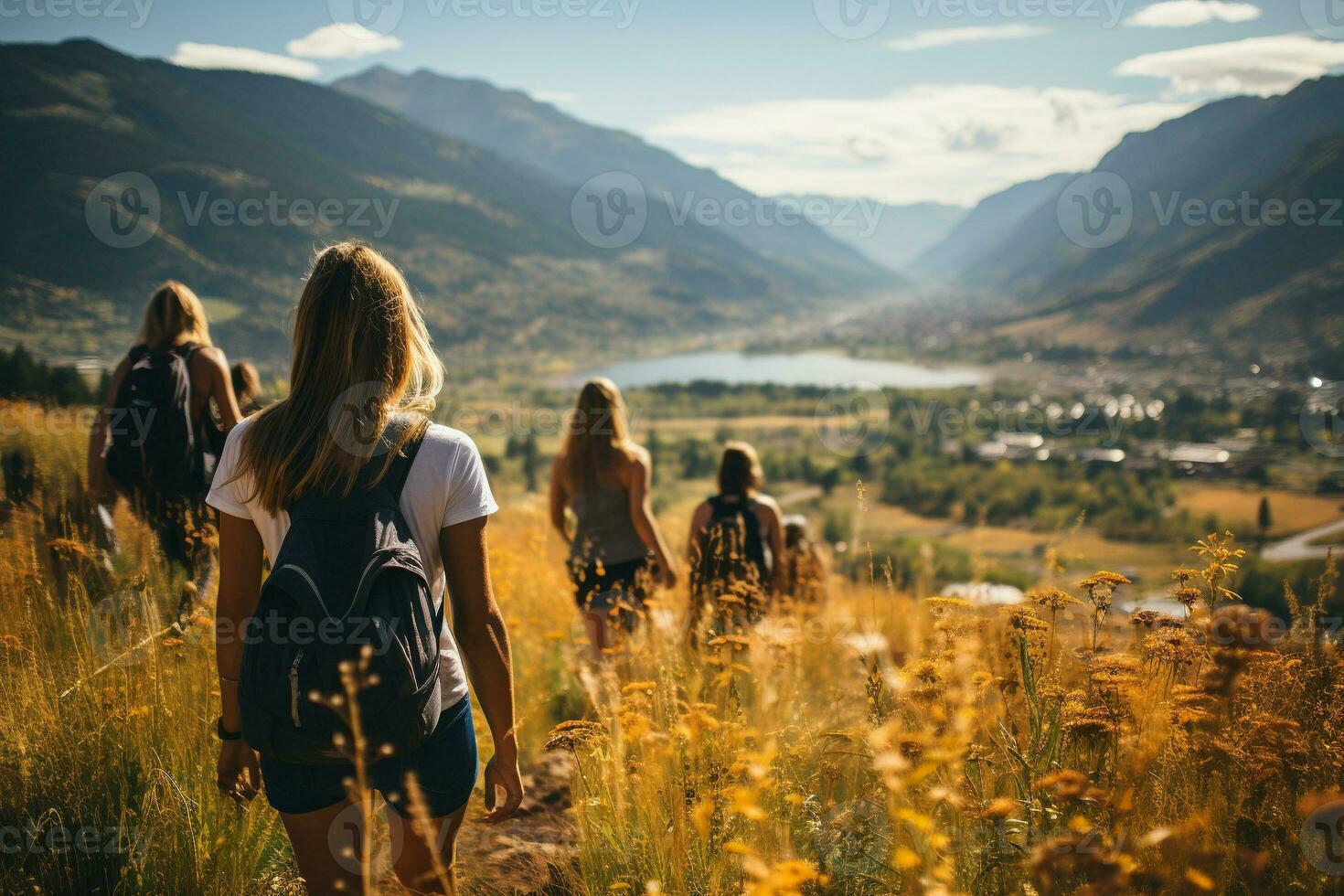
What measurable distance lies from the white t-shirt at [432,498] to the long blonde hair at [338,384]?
0.05 metres

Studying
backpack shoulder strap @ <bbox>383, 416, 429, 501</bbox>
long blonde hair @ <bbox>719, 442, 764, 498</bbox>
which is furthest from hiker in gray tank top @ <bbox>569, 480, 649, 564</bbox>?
backpack shoulder strap @ <bbox>383, 416, 429, 501</bbox>

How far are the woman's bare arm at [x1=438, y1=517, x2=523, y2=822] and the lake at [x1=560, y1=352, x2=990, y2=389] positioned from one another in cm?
11344

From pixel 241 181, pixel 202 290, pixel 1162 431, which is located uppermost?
pixel 241 181

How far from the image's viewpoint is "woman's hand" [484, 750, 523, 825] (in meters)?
1.90

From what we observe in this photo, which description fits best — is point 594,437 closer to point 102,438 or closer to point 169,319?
point 169,319

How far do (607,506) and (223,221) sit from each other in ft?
314

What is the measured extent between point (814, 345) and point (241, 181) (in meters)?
122

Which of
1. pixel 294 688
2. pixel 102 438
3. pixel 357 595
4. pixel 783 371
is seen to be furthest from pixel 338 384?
pixel 783 371

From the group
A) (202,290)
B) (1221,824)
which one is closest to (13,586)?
(1221,824)

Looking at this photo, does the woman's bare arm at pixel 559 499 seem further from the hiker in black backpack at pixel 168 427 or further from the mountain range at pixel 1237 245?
the mountain range at pixel 1237 245

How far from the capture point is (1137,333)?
12725 centimetres

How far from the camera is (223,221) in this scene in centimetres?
8312

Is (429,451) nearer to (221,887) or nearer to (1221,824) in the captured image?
(221,887)

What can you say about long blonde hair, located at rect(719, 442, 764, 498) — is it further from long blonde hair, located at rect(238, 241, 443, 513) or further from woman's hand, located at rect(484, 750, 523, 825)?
long blonde hair, located at rect(238, 241, 443, 513)
